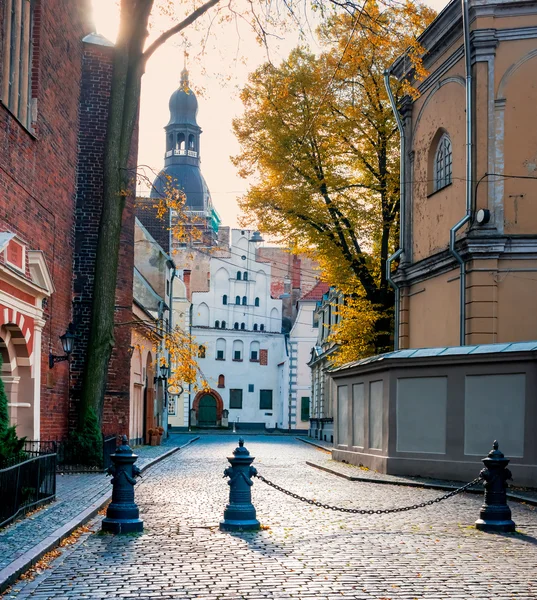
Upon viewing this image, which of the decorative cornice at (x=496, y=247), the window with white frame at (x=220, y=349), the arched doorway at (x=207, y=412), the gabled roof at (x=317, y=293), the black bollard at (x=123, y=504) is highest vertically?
the gabled roof at (x=317, y=293)

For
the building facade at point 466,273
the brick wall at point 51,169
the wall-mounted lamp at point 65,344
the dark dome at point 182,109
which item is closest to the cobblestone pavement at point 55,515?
the wall-mounted lamp at point 65,344

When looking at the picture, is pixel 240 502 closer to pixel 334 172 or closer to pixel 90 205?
pixel 90 205

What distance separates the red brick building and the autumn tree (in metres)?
5.63

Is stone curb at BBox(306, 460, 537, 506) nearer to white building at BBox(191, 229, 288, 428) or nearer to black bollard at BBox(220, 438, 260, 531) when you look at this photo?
black bollard at BBox(220, 438, 260, 531)

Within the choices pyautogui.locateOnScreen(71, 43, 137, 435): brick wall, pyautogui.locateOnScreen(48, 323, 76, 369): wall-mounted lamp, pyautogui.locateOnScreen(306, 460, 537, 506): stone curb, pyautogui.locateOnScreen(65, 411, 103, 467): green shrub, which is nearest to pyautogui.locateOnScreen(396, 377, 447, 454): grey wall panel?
pyautogui.locateOnScreen(306, 460, 537, 506): stone curb

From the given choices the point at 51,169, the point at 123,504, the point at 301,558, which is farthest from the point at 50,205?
the point at 301,558

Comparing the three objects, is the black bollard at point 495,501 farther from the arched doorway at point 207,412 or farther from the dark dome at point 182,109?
the dark dome at point 182,109

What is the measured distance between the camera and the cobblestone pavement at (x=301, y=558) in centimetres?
786

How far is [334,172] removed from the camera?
29547 millimetres

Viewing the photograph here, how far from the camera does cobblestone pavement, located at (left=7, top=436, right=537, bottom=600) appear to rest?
25.8 feet

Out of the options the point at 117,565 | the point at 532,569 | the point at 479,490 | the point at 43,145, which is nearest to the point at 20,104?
the point at 43,145

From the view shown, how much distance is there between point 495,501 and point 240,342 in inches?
2601

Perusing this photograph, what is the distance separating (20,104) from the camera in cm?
1969

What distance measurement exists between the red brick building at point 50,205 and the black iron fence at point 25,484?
3968 millimetres
